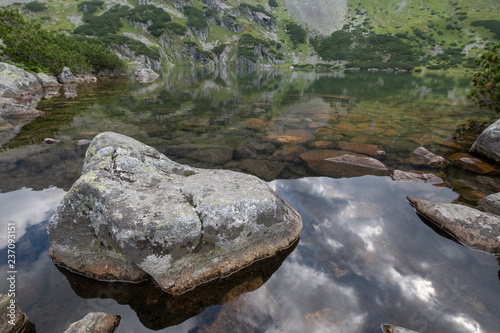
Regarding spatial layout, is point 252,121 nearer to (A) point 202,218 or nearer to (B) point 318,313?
(A) point 202,218

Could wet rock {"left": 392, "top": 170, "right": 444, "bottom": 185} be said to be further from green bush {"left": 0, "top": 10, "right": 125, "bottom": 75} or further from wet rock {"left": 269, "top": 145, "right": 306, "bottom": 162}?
green bush {"left": 0, "top": 10, "right": 125, "bottom": 75}

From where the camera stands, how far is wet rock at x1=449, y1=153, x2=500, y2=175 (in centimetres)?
1133

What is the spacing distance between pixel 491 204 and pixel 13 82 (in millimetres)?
49353

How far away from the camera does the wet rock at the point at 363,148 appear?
13432 millimetres

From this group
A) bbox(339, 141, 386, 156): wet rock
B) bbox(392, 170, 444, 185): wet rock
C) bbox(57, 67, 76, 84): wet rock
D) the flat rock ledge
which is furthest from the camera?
bbox(57, 67, 76, 84): wet rock

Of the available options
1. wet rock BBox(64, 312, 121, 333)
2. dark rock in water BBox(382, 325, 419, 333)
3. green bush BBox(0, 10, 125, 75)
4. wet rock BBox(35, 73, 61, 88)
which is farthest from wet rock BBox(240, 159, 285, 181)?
green bush BBox(0, 10, 125, 75)

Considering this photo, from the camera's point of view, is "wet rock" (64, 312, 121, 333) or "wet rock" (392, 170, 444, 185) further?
"wet rock" (392, 170, 444, 185)

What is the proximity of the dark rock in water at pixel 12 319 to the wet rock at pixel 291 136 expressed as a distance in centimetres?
1331

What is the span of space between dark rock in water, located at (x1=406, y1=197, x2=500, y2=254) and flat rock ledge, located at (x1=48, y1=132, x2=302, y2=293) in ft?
17.2

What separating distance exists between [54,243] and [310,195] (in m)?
8.32

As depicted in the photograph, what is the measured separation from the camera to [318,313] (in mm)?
4891

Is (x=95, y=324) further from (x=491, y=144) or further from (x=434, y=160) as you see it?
(x=491, y=144)

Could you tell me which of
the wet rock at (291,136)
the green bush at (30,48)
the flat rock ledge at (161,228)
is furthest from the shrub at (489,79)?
the green bush at (30,48)

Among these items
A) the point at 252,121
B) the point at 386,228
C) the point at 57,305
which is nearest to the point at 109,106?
the point at 252,121
